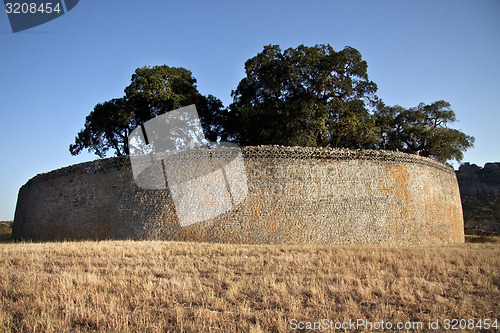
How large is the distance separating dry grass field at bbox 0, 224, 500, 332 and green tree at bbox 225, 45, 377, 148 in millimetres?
10732

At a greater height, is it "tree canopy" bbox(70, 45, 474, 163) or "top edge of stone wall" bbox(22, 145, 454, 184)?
"tree canopy" bbox(70, 45, 474, 163)

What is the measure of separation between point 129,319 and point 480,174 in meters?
56.1

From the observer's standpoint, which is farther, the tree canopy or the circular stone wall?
the tree canopy

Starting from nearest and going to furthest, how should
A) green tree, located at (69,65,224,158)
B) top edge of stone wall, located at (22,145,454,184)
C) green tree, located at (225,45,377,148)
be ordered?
top edge of stone wall, located at (22,145,454,184), green tree, located at (225,45,377,148), green tree, located at (69,65,224,158)

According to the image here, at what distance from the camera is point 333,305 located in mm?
5613

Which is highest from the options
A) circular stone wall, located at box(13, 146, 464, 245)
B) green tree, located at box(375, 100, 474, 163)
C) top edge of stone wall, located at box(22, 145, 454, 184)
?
green tree, located at box(375, 100, 474, 163)

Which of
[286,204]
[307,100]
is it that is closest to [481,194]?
[307,100]

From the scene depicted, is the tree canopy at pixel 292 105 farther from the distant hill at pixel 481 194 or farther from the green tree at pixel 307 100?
the distant hill at pixel 481 194

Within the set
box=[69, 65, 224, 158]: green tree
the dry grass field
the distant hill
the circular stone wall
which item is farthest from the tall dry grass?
the distant hill

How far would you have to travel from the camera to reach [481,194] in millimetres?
43438

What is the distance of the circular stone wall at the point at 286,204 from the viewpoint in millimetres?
12422

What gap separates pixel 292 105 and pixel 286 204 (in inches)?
323

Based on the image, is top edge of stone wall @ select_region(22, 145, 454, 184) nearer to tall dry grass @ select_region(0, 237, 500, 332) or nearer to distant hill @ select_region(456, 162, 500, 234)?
tall dry grass @ select_region(0, 237, 500, 332)

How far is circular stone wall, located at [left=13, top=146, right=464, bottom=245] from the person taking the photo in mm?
12422
